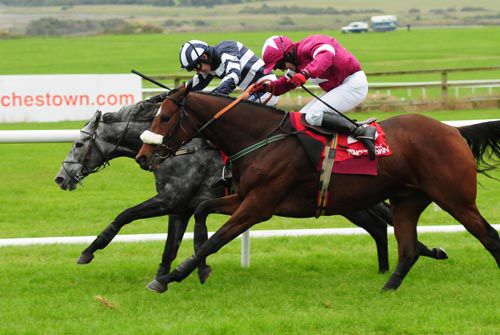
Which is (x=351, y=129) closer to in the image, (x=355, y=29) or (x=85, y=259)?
(x=85, y=259)

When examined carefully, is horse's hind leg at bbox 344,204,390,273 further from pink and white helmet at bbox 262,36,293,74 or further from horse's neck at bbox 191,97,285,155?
pink and white helmet at bbox 262,36,293,74

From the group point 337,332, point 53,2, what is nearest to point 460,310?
point 337,332

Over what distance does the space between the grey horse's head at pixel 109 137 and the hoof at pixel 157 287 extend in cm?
108

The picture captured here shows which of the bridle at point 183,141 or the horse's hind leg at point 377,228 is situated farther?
the horse's hind leg at point 377,228

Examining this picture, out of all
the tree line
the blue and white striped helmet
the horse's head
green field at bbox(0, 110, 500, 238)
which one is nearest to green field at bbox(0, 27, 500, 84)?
green field at bbox(0, 110, 500, 238)

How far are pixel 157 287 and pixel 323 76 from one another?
174 centimetres

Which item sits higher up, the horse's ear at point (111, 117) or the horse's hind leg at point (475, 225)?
the horse's ear at point (111, 117)

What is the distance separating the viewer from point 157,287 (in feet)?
20.4

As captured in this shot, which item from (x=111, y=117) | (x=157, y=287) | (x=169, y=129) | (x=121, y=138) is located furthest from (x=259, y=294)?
(x=111, y=117)

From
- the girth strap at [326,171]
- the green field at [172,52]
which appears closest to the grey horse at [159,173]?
the girth strap at [326,171]

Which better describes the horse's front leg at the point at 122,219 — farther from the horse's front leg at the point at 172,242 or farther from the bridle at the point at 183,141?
the bridle at the point at 183,141

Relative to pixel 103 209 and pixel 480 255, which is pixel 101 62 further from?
pixel 480 255

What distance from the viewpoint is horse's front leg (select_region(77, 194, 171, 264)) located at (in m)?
6.57

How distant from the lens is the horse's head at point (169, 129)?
6.18 m
